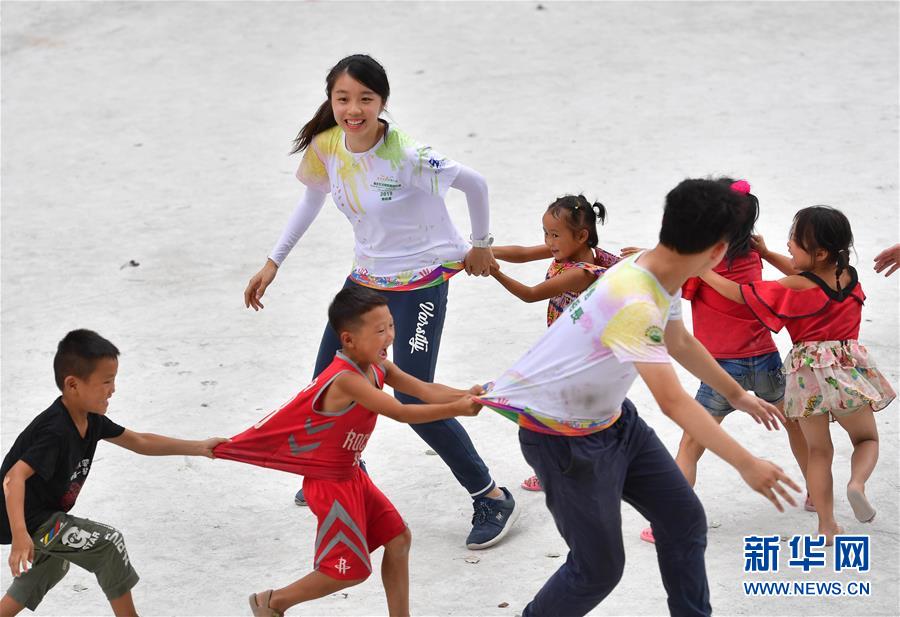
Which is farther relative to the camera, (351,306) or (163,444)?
(163,444)

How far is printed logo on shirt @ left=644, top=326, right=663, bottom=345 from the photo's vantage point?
9.89 ft

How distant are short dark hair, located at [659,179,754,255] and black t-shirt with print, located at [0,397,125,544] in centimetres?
188

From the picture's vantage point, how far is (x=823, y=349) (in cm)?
420

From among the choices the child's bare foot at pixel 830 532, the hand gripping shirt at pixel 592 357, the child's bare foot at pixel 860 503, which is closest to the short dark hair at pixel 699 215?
the hand gripping shirt at pixel 592 357

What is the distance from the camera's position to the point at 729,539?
4355 mm

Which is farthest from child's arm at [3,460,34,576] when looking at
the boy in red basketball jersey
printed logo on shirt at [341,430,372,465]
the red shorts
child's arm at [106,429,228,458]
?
printed logo on shirt at [341,430,372,465]

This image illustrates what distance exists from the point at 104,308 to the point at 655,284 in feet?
14.0

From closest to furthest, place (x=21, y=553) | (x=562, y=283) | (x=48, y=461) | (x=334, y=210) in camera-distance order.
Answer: (x=21, y=553), (x=48, y=461), (x=562, y=283), (x=334, y=210)

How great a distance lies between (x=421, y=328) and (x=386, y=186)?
21.1 inches

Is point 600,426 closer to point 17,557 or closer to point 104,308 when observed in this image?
point 17,557

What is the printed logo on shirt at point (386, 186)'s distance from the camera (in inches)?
169

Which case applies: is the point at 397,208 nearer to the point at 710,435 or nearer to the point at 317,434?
the point at 317,434

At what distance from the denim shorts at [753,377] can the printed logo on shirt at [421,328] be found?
3.49ft

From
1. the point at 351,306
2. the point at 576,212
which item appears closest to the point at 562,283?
the point at 576,212
